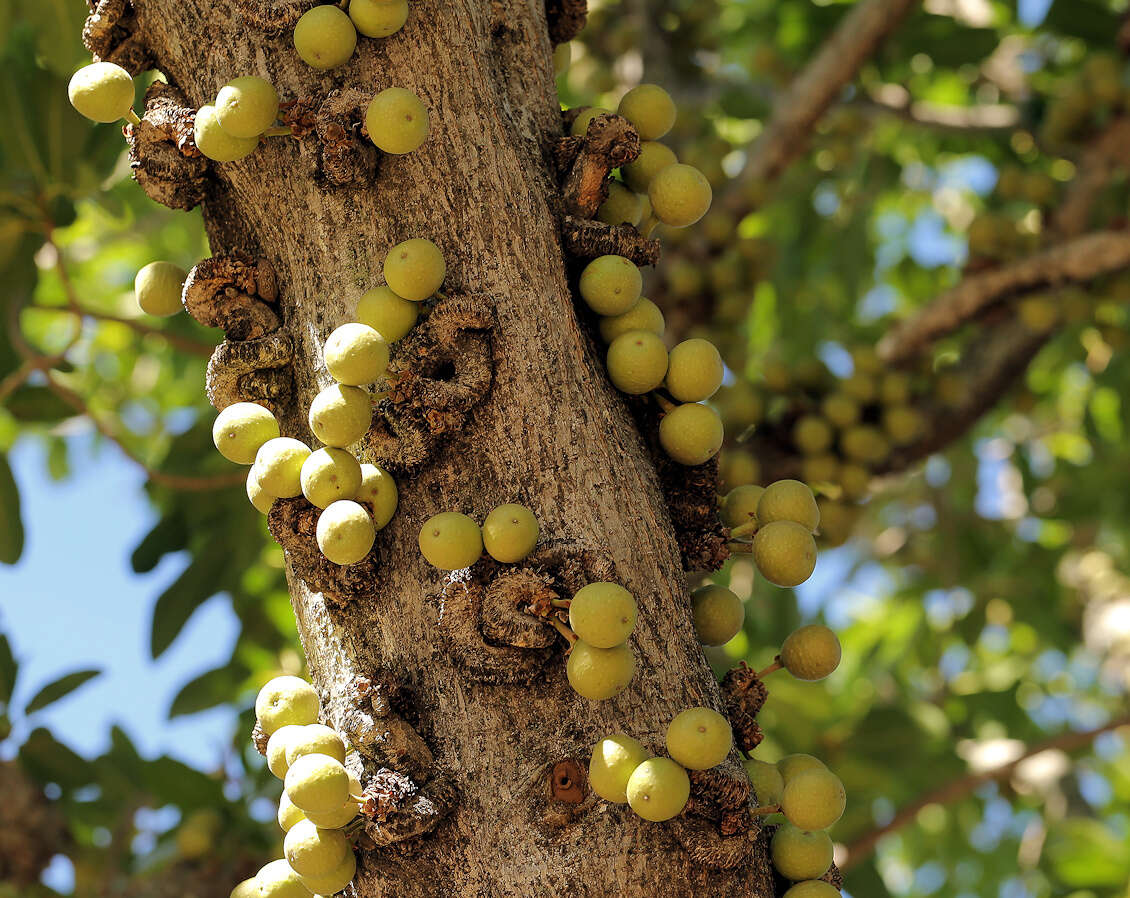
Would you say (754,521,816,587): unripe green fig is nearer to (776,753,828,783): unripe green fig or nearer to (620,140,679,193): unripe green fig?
(776,753,828,783): unripe green fig

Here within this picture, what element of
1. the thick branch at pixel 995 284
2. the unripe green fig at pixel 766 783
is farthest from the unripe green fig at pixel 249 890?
the thick branch at pixel 995 284

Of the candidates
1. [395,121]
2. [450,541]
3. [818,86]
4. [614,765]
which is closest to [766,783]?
[614,765]

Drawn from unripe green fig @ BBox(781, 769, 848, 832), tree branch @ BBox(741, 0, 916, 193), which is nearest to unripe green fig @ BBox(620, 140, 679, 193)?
unripe green fig @ BBox(781, 769, 848, 832)

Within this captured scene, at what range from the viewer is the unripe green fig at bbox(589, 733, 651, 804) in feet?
3.95

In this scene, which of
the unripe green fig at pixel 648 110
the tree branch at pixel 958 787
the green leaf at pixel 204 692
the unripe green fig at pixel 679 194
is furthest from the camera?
the green leaf at pixel 204 692

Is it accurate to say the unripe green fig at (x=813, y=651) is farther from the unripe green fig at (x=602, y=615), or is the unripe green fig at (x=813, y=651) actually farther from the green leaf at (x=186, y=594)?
the green leaf at (x=186, y=594)

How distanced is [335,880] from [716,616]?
603 millimetres

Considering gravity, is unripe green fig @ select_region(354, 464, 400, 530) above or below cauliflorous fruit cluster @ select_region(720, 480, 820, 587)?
above

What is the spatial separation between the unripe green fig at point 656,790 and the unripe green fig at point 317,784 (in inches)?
12.7

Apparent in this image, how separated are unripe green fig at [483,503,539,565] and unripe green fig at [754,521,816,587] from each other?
14.7 inches

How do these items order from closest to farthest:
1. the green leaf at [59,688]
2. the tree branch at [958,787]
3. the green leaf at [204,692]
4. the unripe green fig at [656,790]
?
the unripe green fig at [656,790] < the green leaf at [59,688] < the tree branch at [958,787] < the green leaf at [204,692]

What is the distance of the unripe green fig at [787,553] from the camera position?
4.88 ft

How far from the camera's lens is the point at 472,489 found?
4.45 feet

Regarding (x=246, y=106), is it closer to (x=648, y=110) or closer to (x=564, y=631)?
(x=648, y=110)
